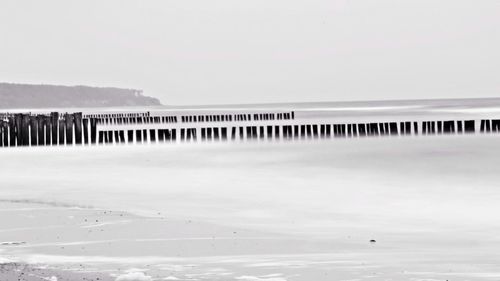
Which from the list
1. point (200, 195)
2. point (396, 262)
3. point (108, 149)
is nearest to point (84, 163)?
point (108, 149)

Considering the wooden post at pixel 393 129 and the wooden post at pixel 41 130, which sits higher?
the wooden post at pixel 41 130

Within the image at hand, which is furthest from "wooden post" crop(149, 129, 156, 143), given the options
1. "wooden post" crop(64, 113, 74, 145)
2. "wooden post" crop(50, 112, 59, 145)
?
"wooden post" crop(50, 112, 59, 145)

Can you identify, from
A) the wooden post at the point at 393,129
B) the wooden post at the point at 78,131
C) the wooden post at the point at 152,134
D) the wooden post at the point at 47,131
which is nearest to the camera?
the wooden post at the point at 47,131

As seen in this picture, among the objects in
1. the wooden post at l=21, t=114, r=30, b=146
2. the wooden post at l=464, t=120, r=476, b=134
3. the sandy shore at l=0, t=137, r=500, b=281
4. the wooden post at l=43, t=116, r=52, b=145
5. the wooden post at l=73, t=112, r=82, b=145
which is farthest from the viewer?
the wooden post at l=464, t=120, r=476, b=134

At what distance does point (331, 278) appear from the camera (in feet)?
20.1

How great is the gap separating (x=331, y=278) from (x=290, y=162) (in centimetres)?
1718

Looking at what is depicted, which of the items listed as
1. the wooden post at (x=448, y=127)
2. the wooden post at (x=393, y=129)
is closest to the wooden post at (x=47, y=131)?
the wooden post at (x=393, y=129)

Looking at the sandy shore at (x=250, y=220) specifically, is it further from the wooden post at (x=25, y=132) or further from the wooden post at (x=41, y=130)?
the wooden post at (x=25, y=132)

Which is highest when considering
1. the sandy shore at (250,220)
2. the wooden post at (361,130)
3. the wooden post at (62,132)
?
the sandy shore at (250,220)

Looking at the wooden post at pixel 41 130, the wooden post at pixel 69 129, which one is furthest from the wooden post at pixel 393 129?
the wooden post at pixel 41 130

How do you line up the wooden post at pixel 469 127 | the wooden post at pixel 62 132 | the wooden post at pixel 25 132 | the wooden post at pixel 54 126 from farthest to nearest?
the wooden post at pixel 469 127 < the wooden post at pixel 62 132 < the wooden post at pixel 54 126 < the wooden post at pixel 25 132

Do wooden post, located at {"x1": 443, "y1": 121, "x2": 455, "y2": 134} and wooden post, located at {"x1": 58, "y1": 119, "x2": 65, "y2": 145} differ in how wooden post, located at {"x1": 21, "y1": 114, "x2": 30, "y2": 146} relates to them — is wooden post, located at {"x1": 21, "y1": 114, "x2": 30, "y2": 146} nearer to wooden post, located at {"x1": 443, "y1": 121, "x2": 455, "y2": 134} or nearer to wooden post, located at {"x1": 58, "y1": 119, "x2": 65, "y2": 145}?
wooden post, located at {"x1": 58, "y1": 119, "x2": 65, "y2": 145}

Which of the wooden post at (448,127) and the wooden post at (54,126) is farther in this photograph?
the wooden post at (448,127)

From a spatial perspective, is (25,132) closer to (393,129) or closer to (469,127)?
(393,129)
